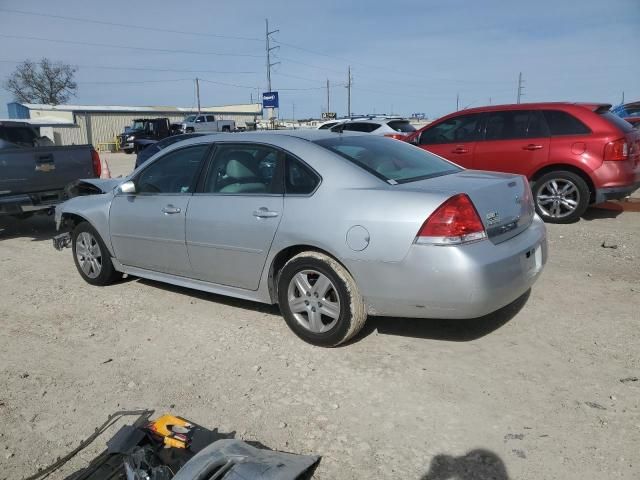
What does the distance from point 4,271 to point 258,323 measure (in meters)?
3.69

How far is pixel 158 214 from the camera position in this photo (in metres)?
4.60

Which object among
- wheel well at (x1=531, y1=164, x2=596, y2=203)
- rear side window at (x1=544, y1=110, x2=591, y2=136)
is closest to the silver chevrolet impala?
wheel well at (x1=531, y1=164, x2=596, y2=203)

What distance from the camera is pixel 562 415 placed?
2.88 m

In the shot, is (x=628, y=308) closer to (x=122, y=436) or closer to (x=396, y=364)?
(x=396, y=364)

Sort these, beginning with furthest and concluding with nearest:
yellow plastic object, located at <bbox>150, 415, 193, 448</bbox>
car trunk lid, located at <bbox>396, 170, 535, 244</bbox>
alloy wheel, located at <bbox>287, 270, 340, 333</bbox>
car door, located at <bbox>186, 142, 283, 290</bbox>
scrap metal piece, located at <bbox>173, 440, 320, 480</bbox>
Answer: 1. car door, located at <bbox>186, 142, 283, 290</bbox>
2. alloy wheel, located at <bbox>287, 270, 340, 333</bbox>
3. car trunk lid, located at <bbox>396, 170, 535, 244</bbox>
4. yellow plastic object, located at <bbox>150, 415, 193, 448</bbox>
5. scrap metal piece, located at <bbox>173, 440, 320, 480</bbox>

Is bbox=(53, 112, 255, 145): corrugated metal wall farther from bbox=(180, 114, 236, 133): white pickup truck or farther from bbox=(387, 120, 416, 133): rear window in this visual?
bbox=(387, 120, 416, 133): rear window

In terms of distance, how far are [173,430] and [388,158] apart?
2.44 metres

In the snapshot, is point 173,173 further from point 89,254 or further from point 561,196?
point 561,196

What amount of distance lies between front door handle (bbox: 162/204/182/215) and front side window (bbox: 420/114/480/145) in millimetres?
5656

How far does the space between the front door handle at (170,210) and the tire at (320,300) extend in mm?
1186

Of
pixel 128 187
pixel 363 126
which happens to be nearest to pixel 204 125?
pixel 363 126

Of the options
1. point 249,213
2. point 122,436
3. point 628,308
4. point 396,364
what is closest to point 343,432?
point 396,364

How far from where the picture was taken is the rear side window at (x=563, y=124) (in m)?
7.52

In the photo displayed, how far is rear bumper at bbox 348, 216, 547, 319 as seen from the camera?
3.19 metres
